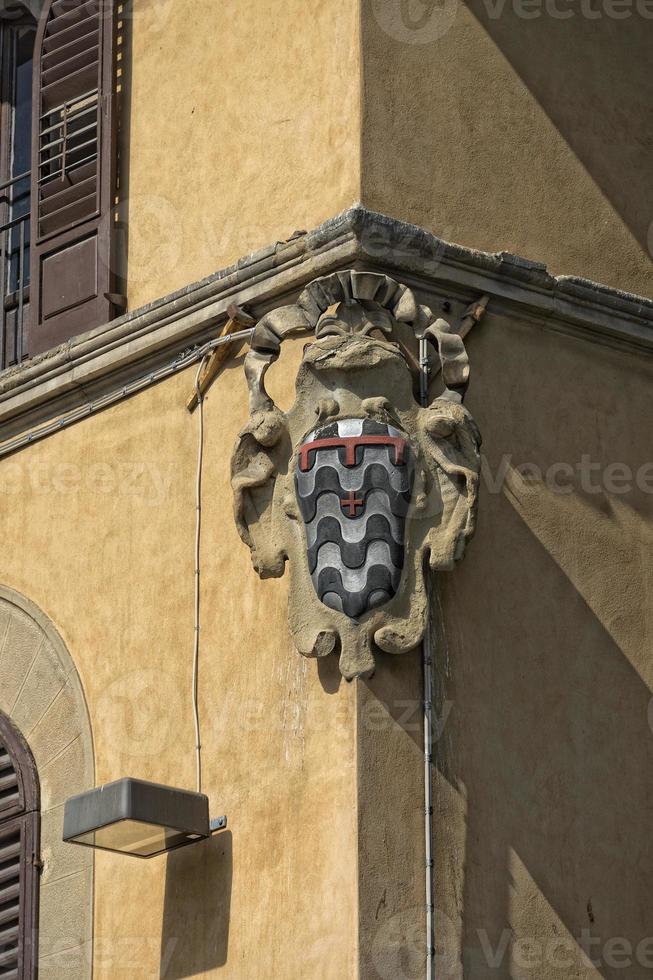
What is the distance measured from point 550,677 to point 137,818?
6.88 ft

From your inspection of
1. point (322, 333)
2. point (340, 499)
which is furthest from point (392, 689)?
point (322, 333)

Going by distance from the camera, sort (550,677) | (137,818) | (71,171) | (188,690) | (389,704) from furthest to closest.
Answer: (71,171) → (188,690) → (550,677) → (389,704) → (137,818)

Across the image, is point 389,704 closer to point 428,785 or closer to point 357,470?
point 428,785

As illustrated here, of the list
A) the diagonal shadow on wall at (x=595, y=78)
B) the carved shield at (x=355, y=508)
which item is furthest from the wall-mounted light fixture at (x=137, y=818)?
the diagonal shadow on wall at (x=595, y=78)

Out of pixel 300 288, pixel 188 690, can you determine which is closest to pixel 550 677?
pixel 188 690

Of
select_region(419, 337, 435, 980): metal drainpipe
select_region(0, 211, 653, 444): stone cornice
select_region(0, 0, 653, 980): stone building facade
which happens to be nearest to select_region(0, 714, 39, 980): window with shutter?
select_region(0, 0, 653, 980): stone building facade

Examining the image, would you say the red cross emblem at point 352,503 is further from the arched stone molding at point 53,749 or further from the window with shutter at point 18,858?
the window with shutter at point 18,858

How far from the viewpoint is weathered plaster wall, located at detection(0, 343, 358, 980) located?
1195 centimetres

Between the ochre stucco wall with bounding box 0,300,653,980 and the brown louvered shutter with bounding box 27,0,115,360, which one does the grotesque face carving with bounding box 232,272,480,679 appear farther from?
the brown louvered shutter with bounding box 27,0,115,360

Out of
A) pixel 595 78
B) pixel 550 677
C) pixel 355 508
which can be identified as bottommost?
pixel 550 677

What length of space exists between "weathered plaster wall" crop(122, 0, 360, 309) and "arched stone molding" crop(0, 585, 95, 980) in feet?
5.86

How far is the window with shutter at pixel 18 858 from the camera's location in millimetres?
13156

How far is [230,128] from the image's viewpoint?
→ 13.9 meters

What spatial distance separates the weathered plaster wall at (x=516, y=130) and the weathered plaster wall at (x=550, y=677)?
57cm
